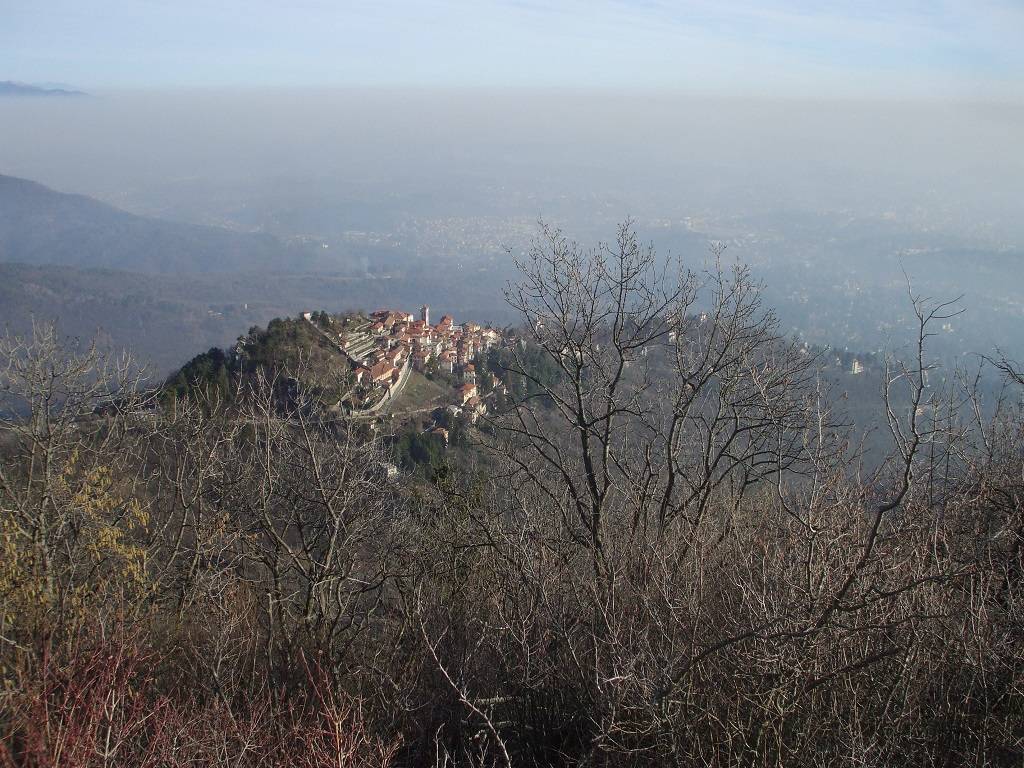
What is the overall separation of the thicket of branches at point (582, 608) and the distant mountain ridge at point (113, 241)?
90365 mm

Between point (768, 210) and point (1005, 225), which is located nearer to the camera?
point (1005, 225)

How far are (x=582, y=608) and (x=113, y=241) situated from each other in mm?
119552

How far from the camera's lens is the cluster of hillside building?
28.2 m

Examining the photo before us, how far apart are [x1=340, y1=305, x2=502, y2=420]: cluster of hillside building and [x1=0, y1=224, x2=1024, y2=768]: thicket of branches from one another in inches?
621

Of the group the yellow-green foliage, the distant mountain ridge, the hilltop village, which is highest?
the yellow-green foliage

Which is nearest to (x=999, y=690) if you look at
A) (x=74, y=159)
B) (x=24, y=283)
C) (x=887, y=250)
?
(x=887, y=250)

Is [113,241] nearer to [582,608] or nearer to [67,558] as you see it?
[67,558]

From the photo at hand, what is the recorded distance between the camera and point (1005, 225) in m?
64.9

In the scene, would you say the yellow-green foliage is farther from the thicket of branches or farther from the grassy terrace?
the grassy terrace

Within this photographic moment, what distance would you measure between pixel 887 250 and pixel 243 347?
51.9 metres

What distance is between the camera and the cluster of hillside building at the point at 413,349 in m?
28.2

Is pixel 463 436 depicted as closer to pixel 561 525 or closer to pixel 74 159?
pixel 561 525

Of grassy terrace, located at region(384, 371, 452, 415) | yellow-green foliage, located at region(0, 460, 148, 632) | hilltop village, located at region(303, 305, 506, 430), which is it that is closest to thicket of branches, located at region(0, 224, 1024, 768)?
yellow-green foliage, located at region(0, 460, 148, 632)

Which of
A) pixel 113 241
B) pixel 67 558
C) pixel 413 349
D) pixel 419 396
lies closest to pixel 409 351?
pixel 413 349
